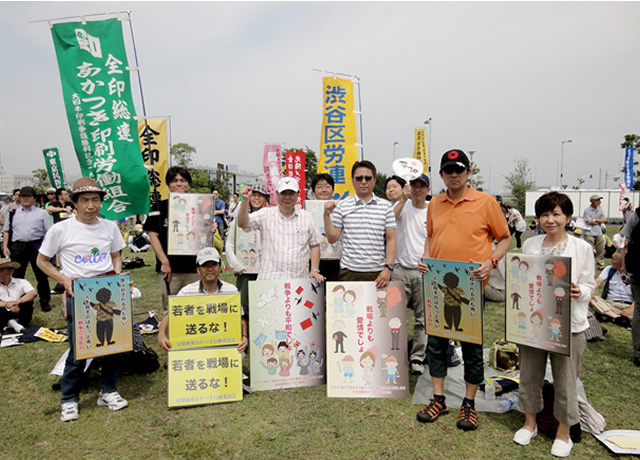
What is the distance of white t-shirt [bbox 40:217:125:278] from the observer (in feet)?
11.4

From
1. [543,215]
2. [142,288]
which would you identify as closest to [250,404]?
[543,215]

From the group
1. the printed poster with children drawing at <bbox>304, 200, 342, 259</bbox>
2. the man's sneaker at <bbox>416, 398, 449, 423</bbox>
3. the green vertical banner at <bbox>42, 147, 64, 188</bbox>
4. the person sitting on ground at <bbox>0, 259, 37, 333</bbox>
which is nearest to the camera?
the man's sneaker at <bbox>416, 398, 449, 423</bbox>

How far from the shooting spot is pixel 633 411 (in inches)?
142

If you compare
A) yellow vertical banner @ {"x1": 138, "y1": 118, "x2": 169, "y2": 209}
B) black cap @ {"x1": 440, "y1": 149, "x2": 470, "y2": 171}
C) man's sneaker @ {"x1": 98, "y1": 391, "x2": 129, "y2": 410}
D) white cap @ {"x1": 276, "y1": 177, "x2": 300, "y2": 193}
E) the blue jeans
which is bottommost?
man's sneaker @ {"x1": 98, "y1": 391, "x2": 129, "y2": 410}

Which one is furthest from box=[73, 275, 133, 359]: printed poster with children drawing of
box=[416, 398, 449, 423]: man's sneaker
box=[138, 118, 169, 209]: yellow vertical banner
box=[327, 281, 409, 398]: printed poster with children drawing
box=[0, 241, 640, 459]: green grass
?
box=[416, 398, 449, 423]: man's sneaker

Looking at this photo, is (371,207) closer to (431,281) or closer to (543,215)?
(431,281)

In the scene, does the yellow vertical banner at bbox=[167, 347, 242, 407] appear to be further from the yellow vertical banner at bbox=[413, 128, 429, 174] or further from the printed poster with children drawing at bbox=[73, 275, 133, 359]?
the yellow vertical banner at bbox=[413, 128, 429, 174]

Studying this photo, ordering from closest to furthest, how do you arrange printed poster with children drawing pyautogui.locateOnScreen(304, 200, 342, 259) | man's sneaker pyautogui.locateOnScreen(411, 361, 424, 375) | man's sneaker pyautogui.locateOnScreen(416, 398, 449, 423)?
man's sneaker pyautogui.locateOnScreen(416, 398, 449, 423) < man's sneaker pyautogui.locateOnScreen(411, 361, 424, 375) < printed poster with children drawing pyautogui.locateOnScreen(304, 200, 342, 259)

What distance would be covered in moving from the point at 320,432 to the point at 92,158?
11.5ft

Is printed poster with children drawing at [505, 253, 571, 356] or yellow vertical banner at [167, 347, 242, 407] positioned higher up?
printed poster with children drawing at [505, 253, 571, 356]

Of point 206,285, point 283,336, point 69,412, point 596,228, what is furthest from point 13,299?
point 596,228

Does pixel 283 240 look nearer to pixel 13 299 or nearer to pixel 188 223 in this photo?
pixel 188 223

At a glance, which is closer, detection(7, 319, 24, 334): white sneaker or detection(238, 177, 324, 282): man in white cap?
detection(238, 177, 324, 282): man in white cap

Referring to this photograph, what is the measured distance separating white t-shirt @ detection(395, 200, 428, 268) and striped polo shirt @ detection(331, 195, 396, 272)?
0.50 metres
